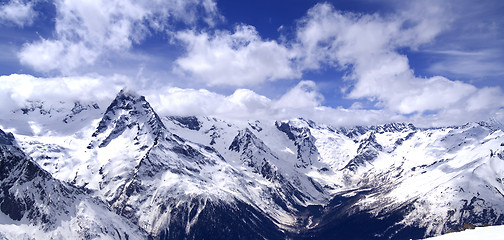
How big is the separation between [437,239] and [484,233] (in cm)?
709

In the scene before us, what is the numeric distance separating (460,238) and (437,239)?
3379mm

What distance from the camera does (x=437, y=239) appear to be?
61.0 metres

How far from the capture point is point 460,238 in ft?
194

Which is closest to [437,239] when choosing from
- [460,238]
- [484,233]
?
[460,238]

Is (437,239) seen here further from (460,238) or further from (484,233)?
(484,233)

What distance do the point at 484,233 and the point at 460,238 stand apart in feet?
14.4

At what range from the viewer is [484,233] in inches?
2356
